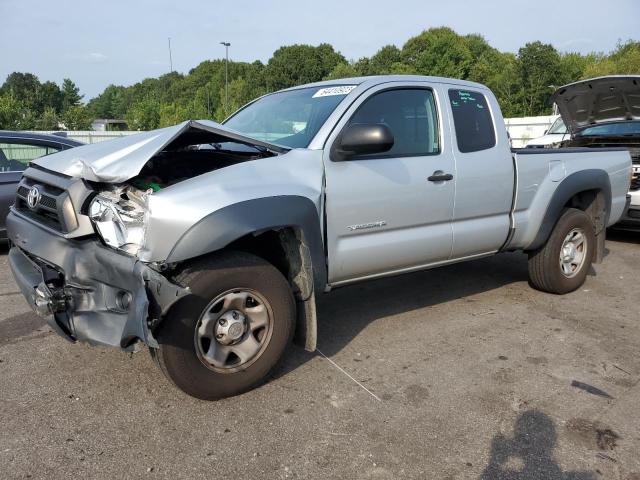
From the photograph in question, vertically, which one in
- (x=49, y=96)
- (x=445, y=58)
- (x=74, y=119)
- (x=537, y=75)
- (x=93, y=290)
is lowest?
(x=93, y=290)

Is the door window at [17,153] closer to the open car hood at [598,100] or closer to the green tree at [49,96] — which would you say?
the open car hood at [598,100]

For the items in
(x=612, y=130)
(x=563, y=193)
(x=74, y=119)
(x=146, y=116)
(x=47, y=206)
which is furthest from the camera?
(x=146, y=116)

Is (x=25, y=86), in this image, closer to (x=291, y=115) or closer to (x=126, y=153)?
(x=291, y=115)

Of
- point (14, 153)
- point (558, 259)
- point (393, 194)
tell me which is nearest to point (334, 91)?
point (393, 194)

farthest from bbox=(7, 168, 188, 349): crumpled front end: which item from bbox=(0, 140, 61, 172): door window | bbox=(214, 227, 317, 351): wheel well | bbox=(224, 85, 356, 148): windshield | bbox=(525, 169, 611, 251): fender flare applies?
bbox=(0, 140, 61, 172): door window

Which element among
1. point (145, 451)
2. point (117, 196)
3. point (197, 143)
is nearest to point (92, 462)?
point (145, 451)

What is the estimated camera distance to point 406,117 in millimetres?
3980

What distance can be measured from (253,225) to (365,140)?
91cm

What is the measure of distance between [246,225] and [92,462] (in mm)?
1371

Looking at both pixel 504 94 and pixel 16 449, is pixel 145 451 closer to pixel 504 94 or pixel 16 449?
pixel 16 449

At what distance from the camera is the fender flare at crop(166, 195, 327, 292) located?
2740 millimetres

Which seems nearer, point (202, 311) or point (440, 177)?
point (202, 311)

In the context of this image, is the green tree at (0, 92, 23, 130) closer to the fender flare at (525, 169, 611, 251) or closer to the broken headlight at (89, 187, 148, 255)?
the broken headlight at (89, 187, 148, 255)

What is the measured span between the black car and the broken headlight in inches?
166
